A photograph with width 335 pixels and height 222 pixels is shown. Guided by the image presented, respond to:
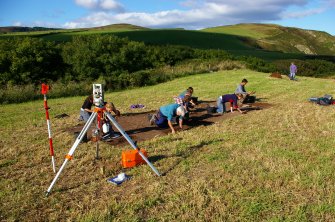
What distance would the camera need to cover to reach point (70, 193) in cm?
702

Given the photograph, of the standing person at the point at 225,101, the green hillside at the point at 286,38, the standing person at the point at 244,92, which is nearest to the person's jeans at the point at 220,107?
the standing person at the point at 225,101

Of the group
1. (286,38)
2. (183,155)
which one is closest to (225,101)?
(183,155)

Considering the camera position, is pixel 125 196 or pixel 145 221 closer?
pixel 145 221

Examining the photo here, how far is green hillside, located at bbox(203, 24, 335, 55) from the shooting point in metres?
88.8

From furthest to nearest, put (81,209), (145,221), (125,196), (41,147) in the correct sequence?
(41,147)
(125,196)
(81,209)
(145,221)

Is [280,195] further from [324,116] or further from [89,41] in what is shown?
[89,41]

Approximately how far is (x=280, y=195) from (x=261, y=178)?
815 millimetres

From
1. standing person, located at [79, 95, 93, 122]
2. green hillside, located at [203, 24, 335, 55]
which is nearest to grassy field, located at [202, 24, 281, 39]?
green hillside, located at [203, 24, 335, 55]

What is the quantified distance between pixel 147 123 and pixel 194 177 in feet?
19.3

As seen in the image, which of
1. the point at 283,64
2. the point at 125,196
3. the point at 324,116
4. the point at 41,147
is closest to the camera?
the point at 125,196

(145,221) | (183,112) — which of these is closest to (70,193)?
(145,221)

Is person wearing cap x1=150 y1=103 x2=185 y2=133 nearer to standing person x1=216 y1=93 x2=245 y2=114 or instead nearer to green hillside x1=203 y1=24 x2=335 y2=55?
standing person x1=216 y1=93 x2=245 y2=114

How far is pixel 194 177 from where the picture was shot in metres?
7.60

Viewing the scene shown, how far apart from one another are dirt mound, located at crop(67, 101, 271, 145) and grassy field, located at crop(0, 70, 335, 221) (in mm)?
613
